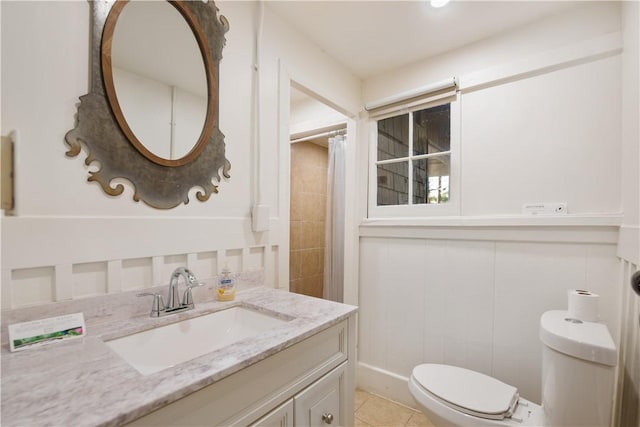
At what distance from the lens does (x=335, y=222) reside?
8.36 feet

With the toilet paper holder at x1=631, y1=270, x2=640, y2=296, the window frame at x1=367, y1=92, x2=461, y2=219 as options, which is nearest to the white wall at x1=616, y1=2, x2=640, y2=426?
the toilet paper holder at x1=631, y1=270, x2=640, y2=296

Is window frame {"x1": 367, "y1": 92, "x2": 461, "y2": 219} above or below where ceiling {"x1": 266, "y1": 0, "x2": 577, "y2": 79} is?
below

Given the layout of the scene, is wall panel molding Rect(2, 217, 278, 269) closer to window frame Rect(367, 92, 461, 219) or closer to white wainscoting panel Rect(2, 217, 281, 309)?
white wainscoting panel Rect(2, 217, 281, 309)

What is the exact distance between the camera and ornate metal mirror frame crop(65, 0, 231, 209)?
899mm

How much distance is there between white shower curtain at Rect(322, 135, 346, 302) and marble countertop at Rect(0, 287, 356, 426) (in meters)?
1.56

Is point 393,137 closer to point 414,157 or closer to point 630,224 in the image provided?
point 414,157

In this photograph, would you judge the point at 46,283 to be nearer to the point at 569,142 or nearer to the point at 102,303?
the point at 102,303

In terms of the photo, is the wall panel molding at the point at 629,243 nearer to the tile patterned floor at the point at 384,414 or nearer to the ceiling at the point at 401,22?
the ceiling at the point at 401,22

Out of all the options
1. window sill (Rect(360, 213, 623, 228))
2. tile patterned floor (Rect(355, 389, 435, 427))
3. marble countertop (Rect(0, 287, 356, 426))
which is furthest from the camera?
tile patterned floor (Rect(355, 389, 435, 427))

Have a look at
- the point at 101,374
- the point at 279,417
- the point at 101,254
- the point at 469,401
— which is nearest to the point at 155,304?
the point at 101,254

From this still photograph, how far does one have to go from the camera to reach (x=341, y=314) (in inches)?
40.5

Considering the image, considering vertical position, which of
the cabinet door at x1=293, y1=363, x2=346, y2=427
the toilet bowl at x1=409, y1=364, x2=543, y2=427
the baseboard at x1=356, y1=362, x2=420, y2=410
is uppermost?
the cabinet door at x1=293, y1=363, x2=346, y2=427

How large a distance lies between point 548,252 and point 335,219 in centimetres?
149

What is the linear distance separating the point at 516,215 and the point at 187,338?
167 cm
